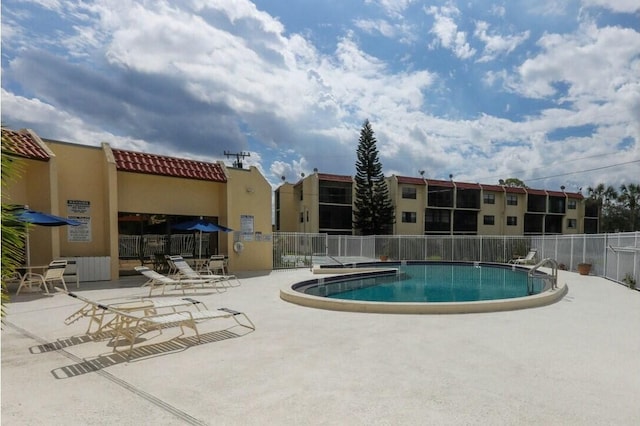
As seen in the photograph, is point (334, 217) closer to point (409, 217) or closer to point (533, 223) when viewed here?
point (409, 217)

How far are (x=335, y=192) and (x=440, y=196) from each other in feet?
39.1

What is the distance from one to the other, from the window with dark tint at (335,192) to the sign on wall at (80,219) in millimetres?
24261

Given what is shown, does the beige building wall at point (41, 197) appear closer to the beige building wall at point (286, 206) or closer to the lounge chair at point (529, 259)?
the lounge chair at point (529, 259)

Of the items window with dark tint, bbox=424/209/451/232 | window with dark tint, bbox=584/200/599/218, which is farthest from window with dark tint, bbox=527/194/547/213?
window with dark tint, bbox=424/209/451/232

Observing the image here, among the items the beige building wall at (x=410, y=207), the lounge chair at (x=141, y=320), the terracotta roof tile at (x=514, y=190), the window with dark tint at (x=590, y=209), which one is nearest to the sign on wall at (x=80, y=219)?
the lounge chair at (x=141, y=320)

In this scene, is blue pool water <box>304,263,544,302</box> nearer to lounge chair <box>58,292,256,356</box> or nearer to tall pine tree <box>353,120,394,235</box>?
lounge chair <box>58,292,256,356</box>

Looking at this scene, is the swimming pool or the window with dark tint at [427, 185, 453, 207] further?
the window with dark tint at [427, 185, 453, 207]

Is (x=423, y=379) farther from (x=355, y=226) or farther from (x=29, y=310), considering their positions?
(x=355, y=226)

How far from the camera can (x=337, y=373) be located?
13.1ft

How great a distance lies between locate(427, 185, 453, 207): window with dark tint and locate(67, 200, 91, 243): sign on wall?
32.4m

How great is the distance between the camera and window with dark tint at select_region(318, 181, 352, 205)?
35188 millimetres

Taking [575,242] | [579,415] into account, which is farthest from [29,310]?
[575,242]

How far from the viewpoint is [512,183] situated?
5372 centimetres

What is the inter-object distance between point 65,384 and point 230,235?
11027 millimetres
